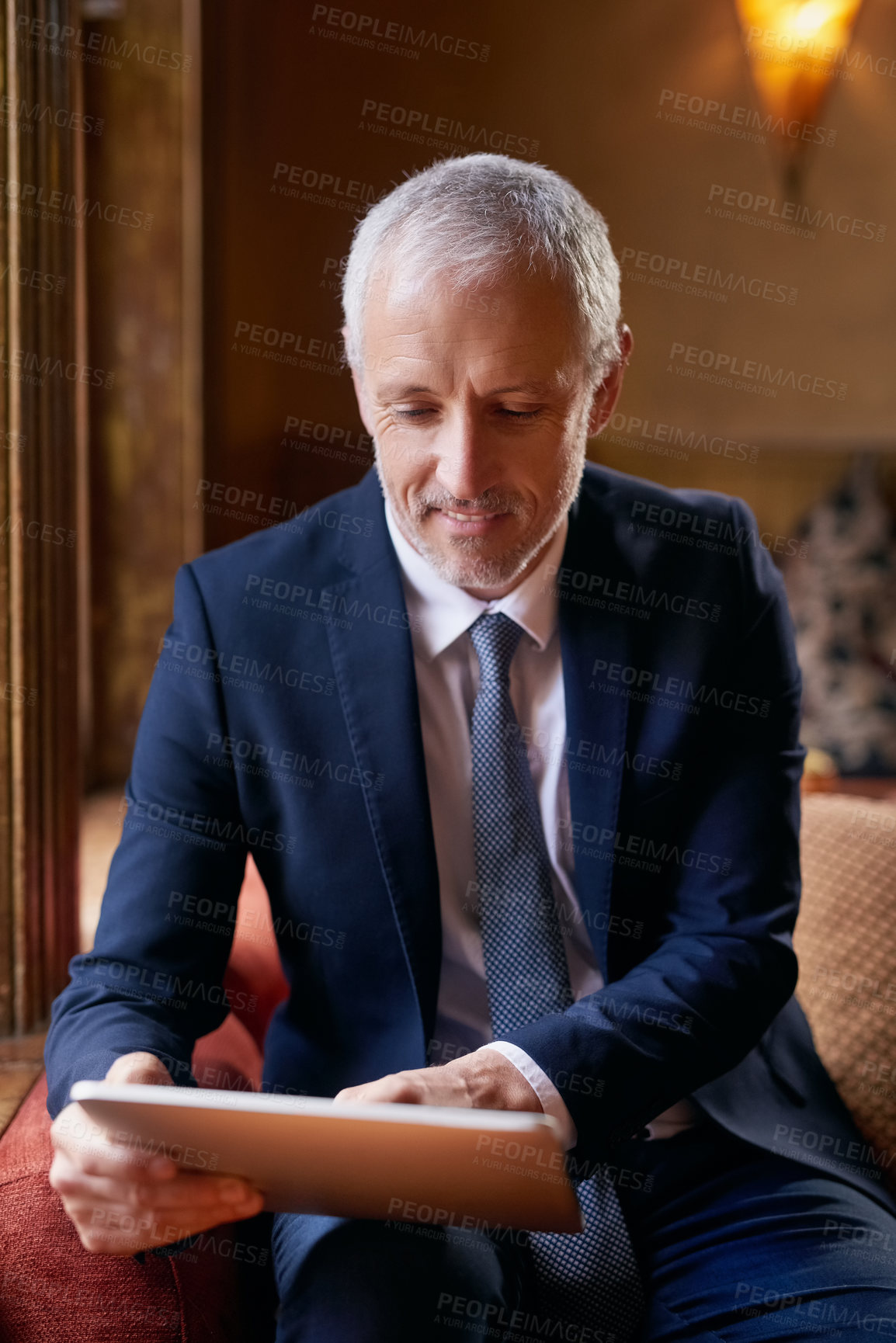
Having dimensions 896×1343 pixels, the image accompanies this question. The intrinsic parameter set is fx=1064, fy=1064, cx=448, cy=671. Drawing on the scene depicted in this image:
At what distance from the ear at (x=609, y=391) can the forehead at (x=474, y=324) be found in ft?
0.50

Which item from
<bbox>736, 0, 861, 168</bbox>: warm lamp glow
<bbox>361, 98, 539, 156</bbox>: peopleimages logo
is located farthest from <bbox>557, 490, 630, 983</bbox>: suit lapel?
<bbox>736, 0, 861, 168</bbox>: warm lamp glow

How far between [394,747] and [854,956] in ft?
2.43

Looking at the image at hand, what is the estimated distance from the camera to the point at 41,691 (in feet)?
5.25

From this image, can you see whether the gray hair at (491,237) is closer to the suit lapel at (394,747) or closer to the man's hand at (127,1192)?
the suit lapel at (394,747)

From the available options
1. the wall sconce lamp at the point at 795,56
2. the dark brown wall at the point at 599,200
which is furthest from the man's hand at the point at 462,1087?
the wall sconce lamp at the point at 795,56

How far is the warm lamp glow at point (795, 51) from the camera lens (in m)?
3.04

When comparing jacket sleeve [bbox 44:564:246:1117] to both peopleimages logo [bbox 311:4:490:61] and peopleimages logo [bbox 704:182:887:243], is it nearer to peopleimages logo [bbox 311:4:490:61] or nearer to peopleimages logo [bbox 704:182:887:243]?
peopleimages logo [bbox 311:4:490:61]

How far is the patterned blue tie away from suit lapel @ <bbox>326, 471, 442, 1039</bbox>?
0.22 ft

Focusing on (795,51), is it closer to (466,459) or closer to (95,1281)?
(466,459)

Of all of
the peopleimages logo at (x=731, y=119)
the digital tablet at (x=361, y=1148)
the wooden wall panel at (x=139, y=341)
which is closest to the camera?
the digital tablet at (x=361, y=1148)

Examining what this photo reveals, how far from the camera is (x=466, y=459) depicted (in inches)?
43.6

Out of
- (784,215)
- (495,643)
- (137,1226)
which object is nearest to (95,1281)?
(137,1226)

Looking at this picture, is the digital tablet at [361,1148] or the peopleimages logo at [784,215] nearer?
the digital tablet at [361,1148]

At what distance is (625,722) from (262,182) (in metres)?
2.47
